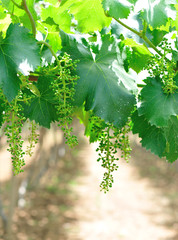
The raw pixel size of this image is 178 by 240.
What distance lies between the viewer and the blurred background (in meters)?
8.78

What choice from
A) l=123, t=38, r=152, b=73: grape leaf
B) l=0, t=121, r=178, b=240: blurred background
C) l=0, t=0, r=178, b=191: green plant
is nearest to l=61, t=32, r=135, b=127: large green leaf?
l=0, t=0, r=178, b=191: green plant

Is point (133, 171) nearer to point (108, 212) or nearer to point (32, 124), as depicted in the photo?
Result: point (108, 212)

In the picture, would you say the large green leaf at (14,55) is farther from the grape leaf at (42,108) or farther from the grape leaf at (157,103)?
Answer: the grape leaf at (157,103)

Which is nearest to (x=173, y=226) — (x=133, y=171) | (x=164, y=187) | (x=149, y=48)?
(x=164, y=187)

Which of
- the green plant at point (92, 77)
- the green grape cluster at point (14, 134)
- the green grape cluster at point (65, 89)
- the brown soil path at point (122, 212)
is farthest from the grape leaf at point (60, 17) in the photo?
the brown soil path at point (122, 212)

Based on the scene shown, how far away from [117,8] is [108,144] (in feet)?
1.14

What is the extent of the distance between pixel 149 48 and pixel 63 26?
26cm

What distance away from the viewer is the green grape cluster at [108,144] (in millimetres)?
924

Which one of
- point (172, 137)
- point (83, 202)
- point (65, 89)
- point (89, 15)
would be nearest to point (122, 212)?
point (83, 202)

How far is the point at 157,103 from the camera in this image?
88 cm

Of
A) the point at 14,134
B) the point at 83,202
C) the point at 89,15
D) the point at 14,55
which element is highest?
the point at 83,202

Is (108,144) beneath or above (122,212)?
beneath

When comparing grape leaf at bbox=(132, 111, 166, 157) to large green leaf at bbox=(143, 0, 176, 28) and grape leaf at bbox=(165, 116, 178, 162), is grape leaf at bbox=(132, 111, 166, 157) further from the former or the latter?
large green leaf at bbox=(143, 0, 176, 28)

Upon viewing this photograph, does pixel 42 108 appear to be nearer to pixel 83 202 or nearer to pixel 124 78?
pixel 124 78
